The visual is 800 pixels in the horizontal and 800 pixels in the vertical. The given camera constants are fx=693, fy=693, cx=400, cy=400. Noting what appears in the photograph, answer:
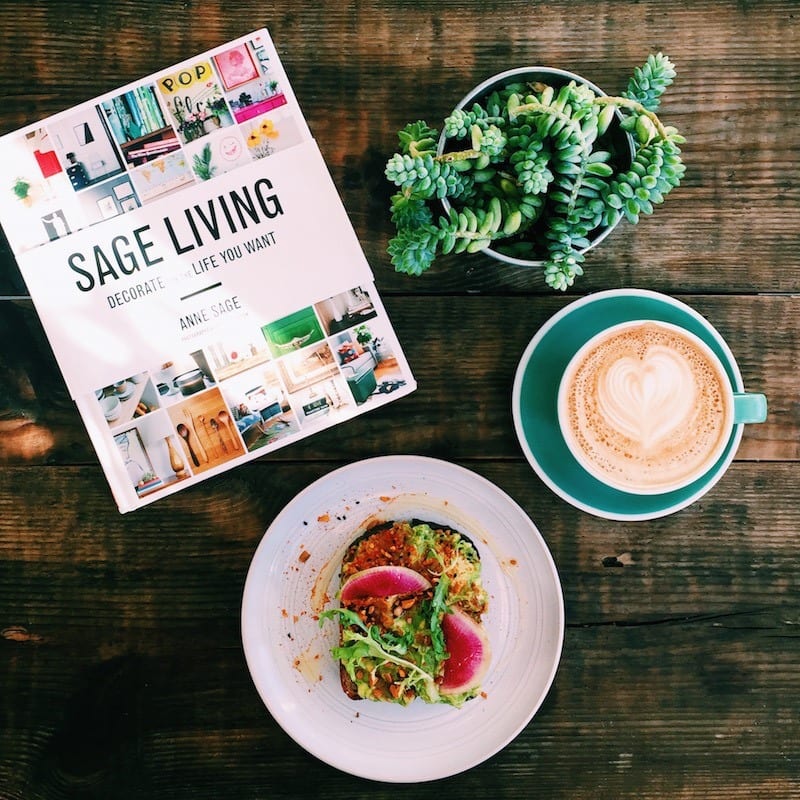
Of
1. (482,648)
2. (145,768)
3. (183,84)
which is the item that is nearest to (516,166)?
(183,84)

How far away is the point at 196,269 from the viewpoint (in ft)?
3.09

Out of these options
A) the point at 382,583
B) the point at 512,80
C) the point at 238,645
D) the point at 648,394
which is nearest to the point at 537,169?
the point at 512,80

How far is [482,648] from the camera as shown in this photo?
912 mm

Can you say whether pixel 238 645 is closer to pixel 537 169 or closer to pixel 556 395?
pixel 556 395

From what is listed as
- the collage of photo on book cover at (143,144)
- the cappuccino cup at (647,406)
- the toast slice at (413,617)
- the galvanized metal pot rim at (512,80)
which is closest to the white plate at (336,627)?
the toast slice at (413,617)

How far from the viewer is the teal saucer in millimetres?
909

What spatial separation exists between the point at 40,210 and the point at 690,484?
0.94m

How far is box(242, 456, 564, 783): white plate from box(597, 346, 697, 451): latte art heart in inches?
7.1

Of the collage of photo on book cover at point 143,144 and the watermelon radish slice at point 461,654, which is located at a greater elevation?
the collage of photo on book cover at point 143,144

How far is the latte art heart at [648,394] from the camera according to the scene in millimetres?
840

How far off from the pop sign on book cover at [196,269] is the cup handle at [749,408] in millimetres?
425

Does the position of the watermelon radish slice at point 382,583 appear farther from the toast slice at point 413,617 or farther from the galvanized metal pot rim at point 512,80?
the galvanized metal pot rim at point 512,80

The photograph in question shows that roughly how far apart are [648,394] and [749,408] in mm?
123

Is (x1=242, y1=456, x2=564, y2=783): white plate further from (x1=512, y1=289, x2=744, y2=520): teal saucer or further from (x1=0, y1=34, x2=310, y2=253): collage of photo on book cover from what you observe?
(x1=0, y1=34, x2=310, y2=253): collage of photo on book cover
